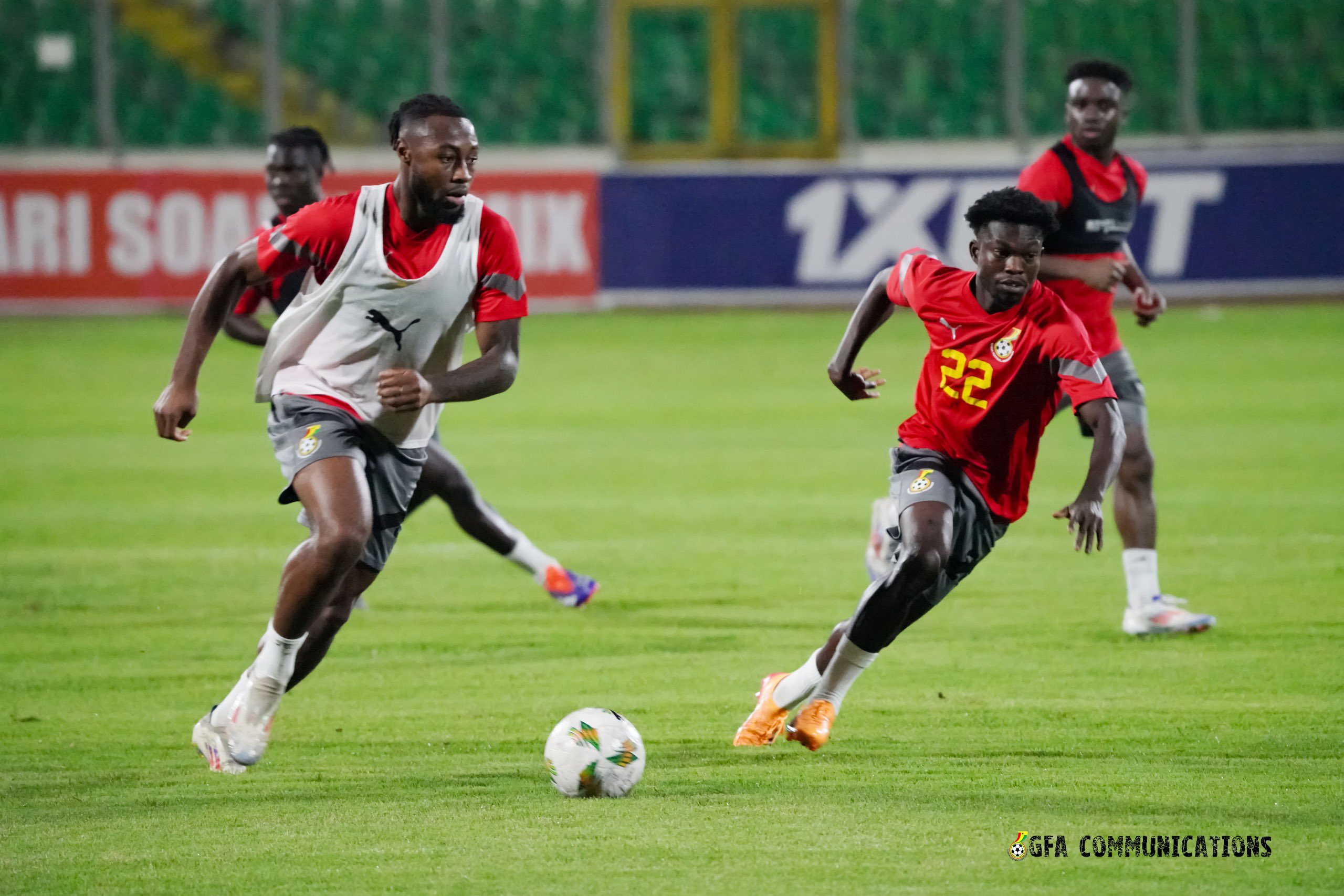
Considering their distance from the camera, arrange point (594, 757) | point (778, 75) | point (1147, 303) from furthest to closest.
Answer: point (778, 75)
point (1147, 303)
point (594, 757)

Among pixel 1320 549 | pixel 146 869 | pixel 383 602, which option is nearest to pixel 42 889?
pixel 146 869

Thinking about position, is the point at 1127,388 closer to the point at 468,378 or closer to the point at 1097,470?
the point at 1097,470

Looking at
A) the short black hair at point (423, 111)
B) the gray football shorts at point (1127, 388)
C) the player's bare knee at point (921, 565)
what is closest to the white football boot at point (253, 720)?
the short black hair at point (423, 111)

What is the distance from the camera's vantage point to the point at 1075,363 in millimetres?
6098

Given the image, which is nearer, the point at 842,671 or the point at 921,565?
the point at 921,565

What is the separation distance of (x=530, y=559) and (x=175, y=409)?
3188mm

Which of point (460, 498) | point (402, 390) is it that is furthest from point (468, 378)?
point (460, 498)

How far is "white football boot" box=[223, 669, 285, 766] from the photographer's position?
5.85 meters

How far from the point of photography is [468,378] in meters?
5.94

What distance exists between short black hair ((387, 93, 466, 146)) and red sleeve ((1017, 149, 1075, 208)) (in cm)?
331

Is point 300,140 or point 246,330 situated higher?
point 300,140

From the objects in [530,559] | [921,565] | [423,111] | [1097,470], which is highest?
[423,111]

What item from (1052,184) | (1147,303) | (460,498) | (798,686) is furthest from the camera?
(1147,303)

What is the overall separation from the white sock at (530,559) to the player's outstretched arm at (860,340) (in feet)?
8.24
